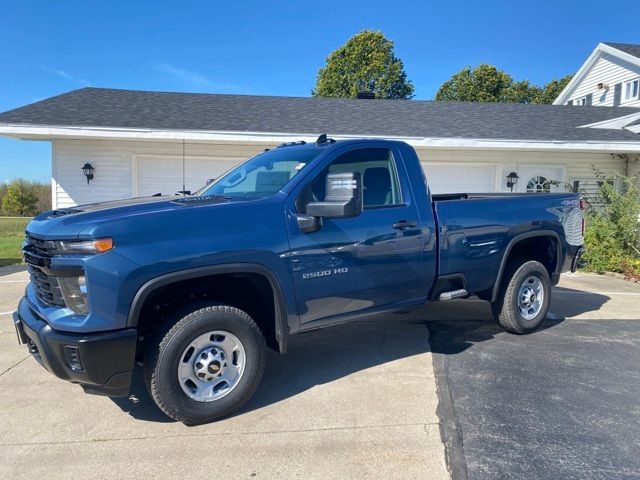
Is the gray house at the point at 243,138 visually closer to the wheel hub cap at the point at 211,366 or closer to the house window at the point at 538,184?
the house window at the point at 538,184

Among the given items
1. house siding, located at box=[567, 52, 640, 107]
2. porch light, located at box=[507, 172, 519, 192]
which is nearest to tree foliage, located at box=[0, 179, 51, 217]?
porch light, located at box=[507, 172, 519, 192]

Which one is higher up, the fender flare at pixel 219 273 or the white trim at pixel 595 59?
the white trim at pixel 595 59

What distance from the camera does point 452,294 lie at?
15.4 ft

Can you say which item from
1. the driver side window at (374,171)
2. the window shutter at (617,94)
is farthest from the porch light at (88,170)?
the window shutter at (617,94)

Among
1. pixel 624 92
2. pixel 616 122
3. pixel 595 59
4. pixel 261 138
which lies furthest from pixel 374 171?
pixel 595 59

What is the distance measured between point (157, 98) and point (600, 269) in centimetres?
1191

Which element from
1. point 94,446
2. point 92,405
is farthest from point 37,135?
point 94,446

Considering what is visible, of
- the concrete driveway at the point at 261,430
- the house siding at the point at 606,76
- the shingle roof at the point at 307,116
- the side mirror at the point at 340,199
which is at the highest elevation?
the house siding at the point at 606,76

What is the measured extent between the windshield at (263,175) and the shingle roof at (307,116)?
22.4ft

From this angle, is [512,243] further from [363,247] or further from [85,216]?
[85,216]

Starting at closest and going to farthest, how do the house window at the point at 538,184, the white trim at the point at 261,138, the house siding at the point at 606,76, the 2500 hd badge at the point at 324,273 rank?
the 2500 hd badge at the point at 324,273, the white trim at the point at 261,138, the house window at the point at 538,184, the house siding at the point at 606,76

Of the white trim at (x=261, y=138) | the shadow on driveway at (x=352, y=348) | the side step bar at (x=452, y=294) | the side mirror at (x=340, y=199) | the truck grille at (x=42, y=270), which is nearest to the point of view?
the truck grille at (x=42, y=270)

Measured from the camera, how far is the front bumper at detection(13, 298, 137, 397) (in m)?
2.97

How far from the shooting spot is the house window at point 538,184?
12977 millimetres
